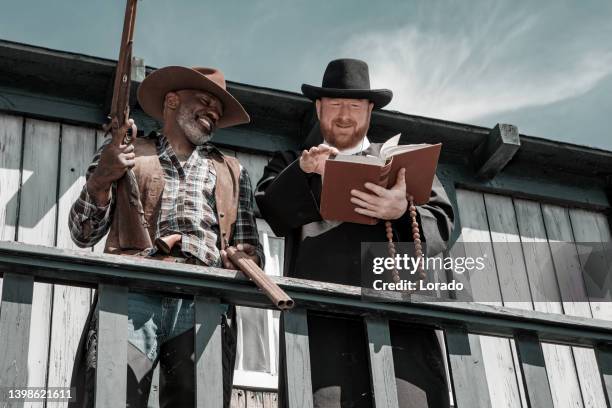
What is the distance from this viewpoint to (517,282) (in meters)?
6.67

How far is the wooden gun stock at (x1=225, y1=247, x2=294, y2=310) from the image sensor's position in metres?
3.57

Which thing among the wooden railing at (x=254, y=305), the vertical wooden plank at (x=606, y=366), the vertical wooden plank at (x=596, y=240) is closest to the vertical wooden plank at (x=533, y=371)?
the wooden railing at (x=254, y=305)

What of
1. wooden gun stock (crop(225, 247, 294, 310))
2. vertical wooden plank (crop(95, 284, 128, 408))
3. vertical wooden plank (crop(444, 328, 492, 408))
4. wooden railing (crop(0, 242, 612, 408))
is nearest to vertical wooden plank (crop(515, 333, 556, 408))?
wooden railing (crop(0, 242, 612, 408))

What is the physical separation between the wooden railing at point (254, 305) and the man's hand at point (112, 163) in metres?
0.69

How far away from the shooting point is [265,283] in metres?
3.68

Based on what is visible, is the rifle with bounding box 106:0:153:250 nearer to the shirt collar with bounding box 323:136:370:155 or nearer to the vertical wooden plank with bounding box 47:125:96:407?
the shirt collar with bounding box 323:136:370:155

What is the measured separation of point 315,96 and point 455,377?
170 cm

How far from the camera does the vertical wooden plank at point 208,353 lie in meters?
3.47

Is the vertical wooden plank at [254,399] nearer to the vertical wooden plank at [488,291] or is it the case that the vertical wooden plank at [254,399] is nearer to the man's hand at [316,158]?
the vertical wooden plank at [488,291]

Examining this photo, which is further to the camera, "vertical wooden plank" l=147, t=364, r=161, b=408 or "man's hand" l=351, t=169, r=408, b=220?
"vertical wooden plank" l=147, t=364, r=161, b=408

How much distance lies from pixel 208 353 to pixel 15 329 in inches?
25.2

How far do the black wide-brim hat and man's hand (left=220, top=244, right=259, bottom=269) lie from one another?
89 centimetres

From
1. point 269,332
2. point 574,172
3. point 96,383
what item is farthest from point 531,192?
point 96,383

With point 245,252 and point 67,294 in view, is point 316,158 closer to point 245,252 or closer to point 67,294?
point 245,252
